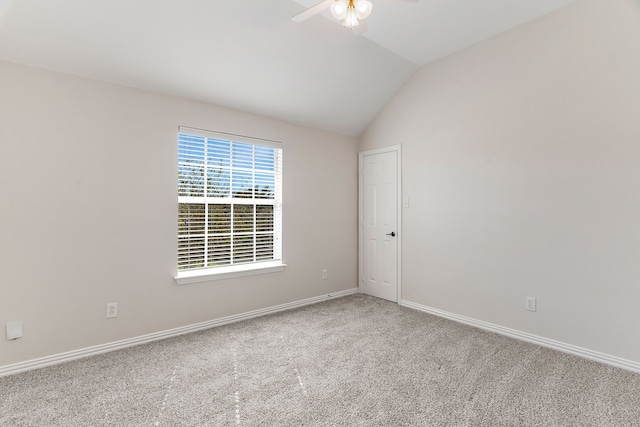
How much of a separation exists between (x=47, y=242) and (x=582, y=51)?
4.69 metres

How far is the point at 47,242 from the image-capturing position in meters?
2.46

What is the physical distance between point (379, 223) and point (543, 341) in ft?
7.28

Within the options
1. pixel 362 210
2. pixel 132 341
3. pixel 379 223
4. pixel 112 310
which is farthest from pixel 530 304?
pixel 112 310

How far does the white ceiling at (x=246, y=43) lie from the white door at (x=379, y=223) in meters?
1.04

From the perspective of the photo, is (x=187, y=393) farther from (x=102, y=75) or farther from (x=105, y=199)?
(x=102, y=75)

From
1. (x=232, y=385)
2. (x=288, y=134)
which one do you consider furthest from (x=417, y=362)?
(x=288, y=134)

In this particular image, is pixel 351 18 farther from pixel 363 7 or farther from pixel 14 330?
pixel 14 330

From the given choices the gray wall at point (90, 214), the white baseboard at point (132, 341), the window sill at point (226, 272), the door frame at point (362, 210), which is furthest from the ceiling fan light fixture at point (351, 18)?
the white baseboard at point (132, 341)

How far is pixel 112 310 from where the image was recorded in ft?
8.93

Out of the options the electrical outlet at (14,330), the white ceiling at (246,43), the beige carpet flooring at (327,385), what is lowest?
the beige carpet flooring at (327,385)

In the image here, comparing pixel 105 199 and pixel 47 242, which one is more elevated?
pixel 105 199

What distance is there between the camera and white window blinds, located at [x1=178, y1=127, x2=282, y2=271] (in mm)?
A: 3191

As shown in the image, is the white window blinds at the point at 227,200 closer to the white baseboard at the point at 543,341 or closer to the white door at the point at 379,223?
the white door at the point at 379,223

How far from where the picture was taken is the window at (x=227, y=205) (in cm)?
319
